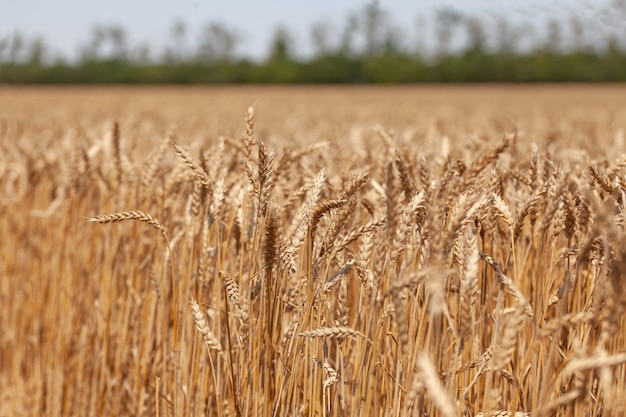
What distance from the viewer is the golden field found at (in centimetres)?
117

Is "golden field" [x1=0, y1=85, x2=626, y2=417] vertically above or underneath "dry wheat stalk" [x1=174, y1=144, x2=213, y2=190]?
underneath

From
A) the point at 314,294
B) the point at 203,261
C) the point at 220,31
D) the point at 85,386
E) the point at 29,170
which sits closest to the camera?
the point at 314,294

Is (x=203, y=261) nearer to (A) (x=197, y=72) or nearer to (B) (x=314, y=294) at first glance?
(B) (x=314, y=294)

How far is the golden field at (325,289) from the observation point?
46.2 inches

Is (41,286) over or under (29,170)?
under

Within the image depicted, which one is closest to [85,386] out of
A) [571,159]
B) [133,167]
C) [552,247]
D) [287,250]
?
[133,167]

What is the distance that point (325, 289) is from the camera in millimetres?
1343

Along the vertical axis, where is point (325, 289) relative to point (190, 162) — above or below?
below

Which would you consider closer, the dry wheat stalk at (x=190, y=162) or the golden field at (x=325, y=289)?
the golden field at (x=325, y=289)

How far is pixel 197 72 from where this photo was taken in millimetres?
46312

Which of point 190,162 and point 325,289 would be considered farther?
point 190,162

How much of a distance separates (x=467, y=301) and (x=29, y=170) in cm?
290

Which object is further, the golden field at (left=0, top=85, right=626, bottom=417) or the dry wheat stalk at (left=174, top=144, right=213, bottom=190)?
the dry wheat stalk at (left=174, top=144, right=213, bottom=190)

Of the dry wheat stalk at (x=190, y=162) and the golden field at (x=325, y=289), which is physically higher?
Result: the dry wheat stalk at (x=190, y=162)
